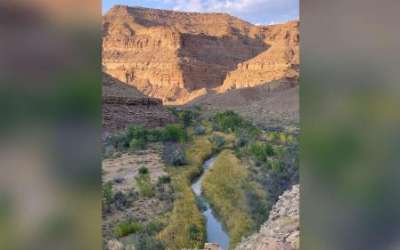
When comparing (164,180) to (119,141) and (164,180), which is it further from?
(119,141)

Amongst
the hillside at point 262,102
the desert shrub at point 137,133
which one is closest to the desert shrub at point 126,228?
the desert shrub at point 137,133

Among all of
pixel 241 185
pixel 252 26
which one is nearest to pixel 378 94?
pixel 241 185

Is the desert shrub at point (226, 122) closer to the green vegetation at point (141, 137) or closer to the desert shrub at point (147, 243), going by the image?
the green vegetation at point (141, 137)

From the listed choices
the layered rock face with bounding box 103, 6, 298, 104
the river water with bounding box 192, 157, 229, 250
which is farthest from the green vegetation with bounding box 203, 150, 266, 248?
the layered rock face with bounding box 103, 6, 298, 104

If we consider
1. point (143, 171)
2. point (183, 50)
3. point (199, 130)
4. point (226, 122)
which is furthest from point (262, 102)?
point (143, 171)

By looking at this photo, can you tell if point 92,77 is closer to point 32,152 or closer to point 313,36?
point 32,152

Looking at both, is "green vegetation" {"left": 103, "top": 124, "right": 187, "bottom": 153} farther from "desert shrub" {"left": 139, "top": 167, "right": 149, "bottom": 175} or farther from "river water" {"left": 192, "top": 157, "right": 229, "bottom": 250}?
"river water" {"left": 192, "top": 157, "right": 229, "bottom": 250}

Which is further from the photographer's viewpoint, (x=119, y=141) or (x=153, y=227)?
(x=119, y=141)
